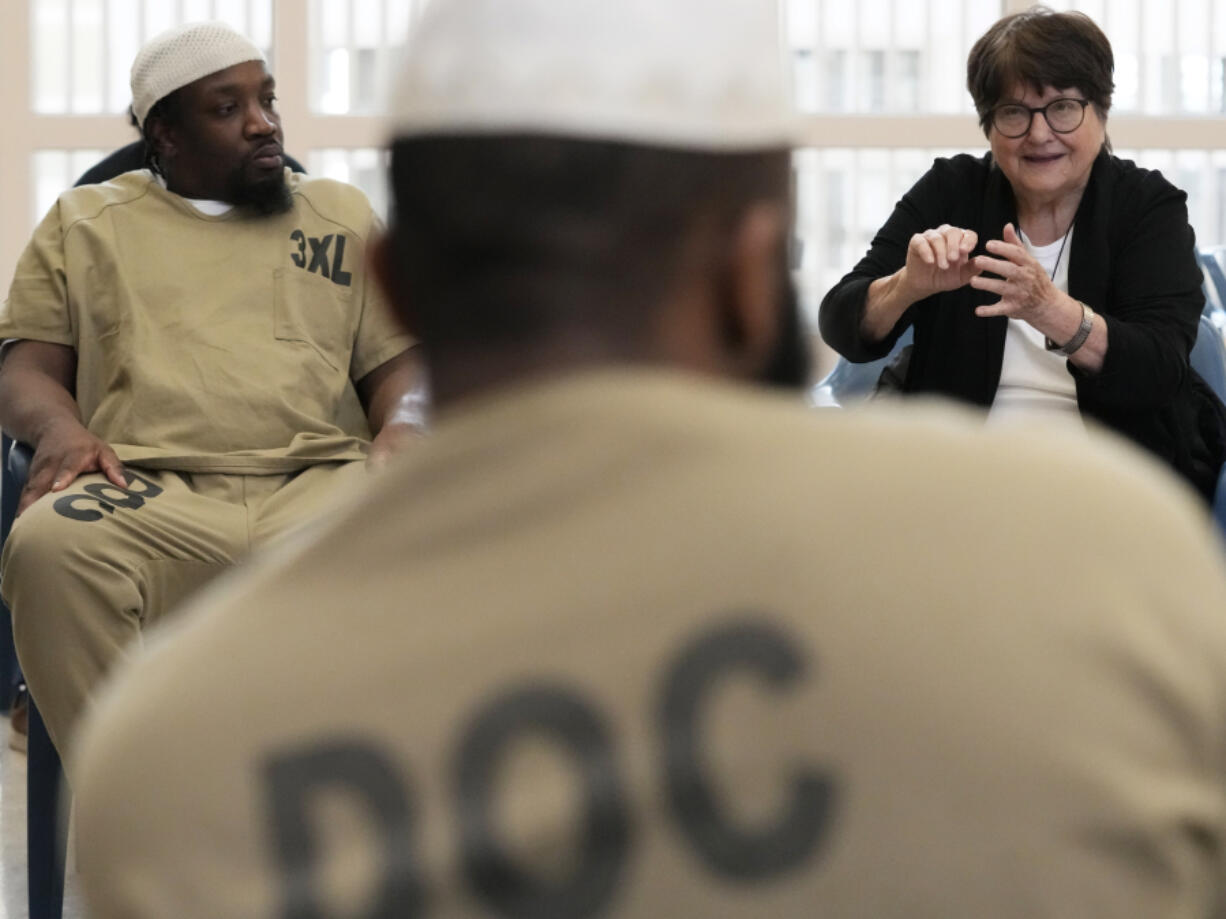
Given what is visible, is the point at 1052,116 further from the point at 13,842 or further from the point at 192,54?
the point at 13,842

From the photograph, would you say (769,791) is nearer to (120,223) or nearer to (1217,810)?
(1217,810)

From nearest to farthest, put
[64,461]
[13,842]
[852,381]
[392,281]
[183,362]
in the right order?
[392,281]
[64,461]
[183,362]
[13,842]
[852,381]

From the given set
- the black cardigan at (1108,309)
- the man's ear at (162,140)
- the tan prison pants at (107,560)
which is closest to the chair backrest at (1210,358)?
the black cardigan at (1108,309)

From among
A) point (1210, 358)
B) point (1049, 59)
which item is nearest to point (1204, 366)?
point (1210, 358)

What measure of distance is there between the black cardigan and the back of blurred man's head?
83.5 inches

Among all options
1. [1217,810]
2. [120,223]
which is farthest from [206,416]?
[1217,810]

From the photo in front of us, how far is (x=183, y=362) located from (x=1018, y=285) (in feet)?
4.53

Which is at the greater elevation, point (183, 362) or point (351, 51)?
point (351, 51)

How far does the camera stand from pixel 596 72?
699mm

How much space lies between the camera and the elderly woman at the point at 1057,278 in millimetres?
2791

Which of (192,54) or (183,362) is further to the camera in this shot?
(192,54)

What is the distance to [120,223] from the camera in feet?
9.64

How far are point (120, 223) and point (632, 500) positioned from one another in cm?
246

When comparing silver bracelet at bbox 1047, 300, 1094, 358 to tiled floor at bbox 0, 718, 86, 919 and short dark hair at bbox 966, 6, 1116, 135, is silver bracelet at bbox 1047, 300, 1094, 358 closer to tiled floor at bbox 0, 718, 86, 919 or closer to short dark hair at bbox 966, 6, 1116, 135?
short dark hair at bbox 966, 6, 1116, 135
